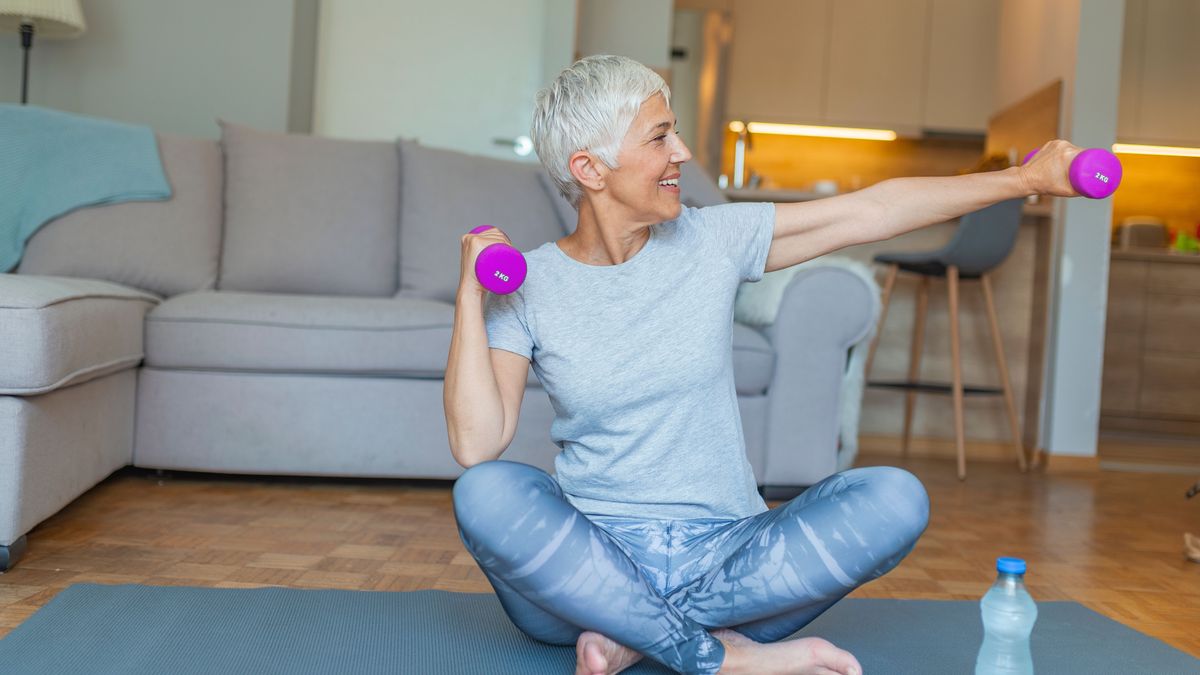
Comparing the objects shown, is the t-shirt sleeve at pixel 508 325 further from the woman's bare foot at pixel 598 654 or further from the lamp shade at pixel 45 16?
the lamp shade at pixel 45 16

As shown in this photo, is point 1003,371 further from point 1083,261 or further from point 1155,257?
point 1155,257

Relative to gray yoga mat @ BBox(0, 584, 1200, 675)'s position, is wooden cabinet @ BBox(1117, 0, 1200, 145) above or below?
above

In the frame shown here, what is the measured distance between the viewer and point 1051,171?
1344 mm

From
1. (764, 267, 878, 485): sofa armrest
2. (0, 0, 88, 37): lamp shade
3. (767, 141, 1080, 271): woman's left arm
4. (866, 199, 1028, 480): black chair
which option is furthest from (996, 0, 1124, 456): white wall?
(0, 0, 88, 37): lamp shade

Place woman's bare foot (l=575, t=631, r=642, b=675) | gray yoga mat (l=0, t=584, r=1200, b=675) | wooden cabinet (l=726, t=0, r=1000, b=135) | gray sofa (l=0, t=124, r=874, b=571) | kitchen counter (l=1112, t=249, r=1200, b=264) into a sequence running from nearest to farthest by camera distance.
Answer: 1. woman's bare foot (l=575, t=631, r=642, b=675)
2. gray yoga mat (l=0, t=584, r=1200, b=675)
3. gray sofa (l=0, t=124, r=874, b=571)
4. kitchen counter (l=1112, t=249, r=1200, b=264)
5. wooden cabinet (l=726, t=0, r=1000, b=135)

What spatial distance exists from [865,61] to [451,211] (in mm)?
3944

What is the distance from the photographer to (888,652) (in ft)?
5.22

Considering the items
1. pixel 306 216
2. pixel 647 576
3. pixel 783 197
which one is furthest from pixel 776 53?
pixel 647 576

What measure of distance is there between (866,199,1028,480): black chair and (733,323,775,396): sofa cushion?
3.89ft

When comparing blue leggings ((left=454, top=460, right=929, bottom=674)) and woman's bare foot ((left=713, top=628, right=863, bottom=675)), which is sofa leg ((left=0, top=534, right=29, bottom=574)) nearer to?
blue leggings ((left=454, top=460, right=929, bottom=674))

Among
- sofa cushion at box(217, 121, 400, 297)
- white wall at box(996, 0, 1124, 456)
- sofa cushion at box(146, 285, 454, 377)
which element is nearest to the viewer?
sofa cushion at box(146, 285, 454, 377)

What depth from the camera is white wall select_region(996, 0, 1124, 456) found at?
4066mm

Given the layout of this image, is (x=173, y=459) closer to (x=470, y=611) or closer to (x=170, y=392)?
(x=170, y=392)

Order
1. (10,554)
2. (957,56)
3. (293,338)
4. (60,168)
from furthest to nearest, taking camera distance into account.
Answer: (957,56) → (60,168) → (293,338) → (10,554)
